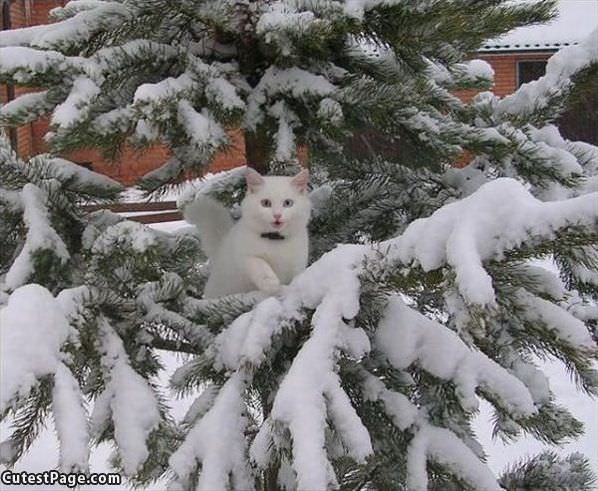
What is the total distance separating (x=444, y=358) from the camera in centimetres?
124

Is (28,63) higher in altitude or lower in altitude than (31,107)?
higher

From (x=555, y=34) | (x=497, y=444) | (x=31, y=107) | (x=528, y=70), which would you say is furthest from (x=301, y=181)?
(x=528, y=70)

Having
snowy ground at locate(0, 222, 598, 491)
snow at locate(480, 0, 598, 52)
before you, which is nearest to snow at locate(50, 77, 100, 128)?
snowy ground at locate(0, 222, 598, 491)

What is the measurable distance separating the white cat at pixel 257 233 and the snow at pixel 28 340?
31.3 inches

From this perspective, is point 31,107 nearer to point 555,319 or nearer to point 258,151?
point 258,151

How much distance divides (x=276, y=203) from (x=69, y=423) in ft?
3.37

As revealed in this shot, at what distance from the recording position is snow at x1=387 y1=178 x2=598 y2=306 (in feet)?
2.86

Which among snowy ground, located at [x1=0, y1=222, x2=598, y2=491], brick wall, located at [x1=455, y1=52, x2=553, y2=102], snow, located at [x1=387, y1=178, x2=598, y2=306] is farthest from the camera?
brick wall, located at [x1=455, y1=52, x2=553, y2=102]

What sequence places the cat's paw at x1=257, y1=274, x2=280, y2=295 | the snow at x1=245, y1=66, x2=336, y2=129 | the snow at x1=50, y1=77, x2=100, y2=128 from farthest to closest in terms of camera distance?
1. the cat's paw at x1=257, y1=274, x2=280, y2=295
2. the snow at x1=245, y1=66, x2=336, y2=129
3. the snow at x1=50, y1=77, x2=100, y2=128

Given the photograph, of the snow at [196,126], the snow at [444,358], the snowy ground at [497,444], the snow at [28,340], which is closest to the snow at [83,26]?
the snow at [196,126]

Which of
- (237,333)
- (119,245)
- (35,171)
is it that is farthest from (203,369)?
(35,171)

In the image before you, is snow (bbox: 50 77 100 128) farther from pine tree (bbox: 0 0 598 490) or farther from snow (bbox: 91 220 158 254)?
snow (bbox: 91 220 158 254)

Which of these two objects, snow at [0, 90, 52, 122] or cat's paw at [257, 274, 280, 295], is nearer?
snow at [0, 90, 52, 122]

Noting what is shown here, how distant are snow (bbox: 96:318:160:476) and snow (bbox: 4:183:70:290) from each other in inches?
6.8
